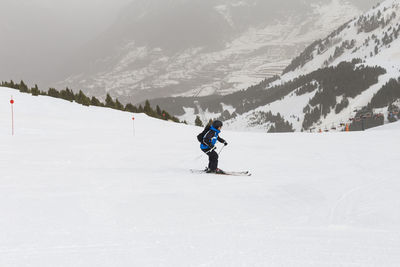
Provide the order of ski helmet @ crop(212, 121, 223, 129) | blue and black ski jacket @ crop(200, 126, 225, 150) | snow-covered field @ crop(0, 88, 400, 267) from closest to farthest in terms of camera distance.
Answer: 1. snow-covered field @ crop(0, 88, 400, 267)
2. ski helmet @ crop(212, 121, 223, 129)
3. blue and black ski jacket @ crop(200, 126, 225, 150)

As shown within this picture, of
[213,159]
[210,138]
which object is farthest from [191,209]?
[213,159]

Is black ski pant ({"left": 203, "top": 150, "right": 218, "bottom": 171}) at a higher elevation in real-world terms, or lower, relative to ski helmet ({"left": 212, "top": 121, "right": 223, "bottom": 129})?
lower

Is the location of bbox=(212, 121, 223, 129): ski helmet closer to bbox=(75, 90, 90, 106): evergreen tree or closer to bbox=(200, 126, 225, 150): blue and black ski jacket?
bbox=(200, 126, 225, 150): blue and black ski jacket

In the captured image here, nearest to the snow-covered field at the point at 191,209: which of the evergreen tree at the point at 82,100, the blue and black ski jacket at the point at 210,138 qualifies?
the blue and black ski jacket at the point at 210,138

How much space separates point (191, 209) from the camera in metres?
6.51

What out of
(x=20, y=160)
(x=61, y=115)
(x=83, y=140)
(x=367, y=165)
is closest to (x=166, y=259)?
(x=20, y=160)

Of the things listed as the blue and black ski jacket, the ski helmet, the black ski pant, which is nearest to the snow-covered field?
the black ski pant

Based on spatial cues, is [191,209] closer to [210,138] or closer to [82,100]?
[210,138]

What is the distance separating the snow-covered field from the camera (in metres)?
4.32

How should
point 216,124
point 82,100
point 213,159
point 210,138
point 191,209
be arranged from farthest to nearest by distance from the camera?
point 82,100 → point 213,159 → point 210,138 → point 216,124 → point 191,209

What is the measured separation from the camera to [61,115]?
89.7 ft

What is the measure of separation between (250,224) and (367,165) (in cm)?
853

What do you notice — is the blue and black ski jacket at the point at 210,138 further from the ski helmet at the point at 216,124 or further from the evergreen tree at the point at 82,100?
the evergreen tree at the point at 82,100

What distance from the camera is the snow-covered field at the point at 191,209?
4.32m
